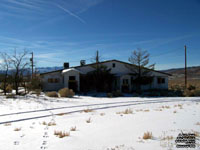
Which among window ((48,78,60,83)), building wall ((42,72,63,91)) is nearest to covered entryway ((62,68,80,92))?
building wall ((42,72,63,91))

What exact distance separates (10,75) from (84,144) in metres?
18.4

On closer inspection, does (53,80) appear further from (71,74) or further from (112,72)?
(112,72)

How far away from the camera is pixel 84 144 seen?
4.00m

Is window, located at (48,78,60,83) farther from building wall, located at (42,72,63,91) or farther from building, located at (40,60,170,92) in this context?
building wall, located at (42,72,63,91)

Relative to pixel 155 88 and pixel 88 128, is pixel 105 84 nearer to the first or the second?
pixel 155 88

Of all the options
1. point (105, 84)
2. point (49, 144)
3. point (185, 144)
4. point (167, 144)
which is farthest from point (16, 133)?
point (105, 84)

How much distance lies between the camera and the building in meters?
22.2

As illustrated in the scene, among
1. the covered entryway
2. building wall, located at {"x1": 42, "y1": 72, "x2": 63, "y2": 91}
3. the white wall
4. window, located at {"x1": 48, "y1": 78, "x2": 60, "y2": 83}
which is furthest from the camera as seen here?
window, located at {"x1": 48, "y1": 78, "x2": 60, "y2": 83}

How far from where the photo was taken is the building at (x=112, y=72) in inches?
875

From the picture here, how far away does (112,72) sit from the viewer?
82.9 feet

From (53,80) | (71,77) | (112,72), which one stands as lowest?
(53,80)

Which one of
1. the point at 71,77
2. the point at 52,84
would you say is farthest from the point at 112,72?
the point at 52,84

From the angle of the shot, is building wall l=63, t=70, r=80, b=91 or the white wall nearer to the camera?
Answer: building wall l=63, t=70, r=80, b=91

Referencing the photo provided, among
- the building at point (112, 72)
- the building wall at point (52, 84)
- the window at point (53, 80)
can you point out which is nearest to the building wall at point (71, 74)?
the building at point (112, 72)
